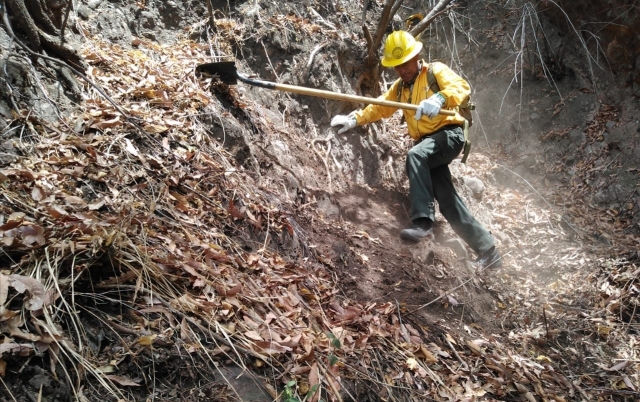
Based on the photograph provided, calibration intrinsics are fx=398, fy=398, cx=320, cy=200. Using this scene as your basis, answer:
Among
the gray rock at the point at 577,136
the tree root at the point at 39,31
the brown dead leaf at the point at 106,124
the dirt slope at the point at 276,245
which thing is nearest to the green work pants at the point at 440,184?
the dirt slope at the point at 276,245

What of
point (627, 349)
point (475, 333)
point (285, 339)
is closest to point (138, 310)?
point (285, 339)

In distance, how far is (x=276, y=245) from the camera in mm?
2832

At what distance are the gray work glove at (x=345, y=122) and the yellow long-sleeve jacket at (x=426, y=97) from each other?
51 millimetres

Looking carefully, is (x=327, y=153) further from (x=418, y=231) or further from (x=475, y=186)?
(x=475, y=186)

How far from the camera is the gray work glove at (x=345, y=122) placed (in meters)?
4.54

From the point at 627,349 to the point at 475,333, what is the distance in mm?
1357

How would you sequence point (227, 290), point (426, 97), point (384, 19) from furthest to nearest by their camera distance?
point (384, 19), point (426, 97), point (227, 290)

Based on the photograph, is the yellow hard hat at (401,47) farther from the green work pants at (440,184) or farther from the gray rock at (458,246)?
the gray rock at (458,246)

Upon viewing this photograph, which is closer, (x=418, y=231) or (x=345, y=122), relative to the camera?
(x=418, y=231)

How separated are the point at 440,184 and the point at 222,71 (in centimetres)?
254

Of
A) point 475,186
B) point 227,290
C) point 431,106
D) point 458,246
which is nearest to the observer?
point 227,290

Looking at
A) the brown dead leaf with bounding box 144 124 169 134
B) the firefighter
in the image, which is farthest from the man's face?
the brown dead leaf with bounding box 144 124 169 134

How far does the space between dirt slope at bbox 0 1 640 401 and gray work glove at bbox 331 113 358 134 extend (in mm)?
239

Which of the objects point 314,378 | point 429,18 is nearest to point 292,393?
point 314,378
